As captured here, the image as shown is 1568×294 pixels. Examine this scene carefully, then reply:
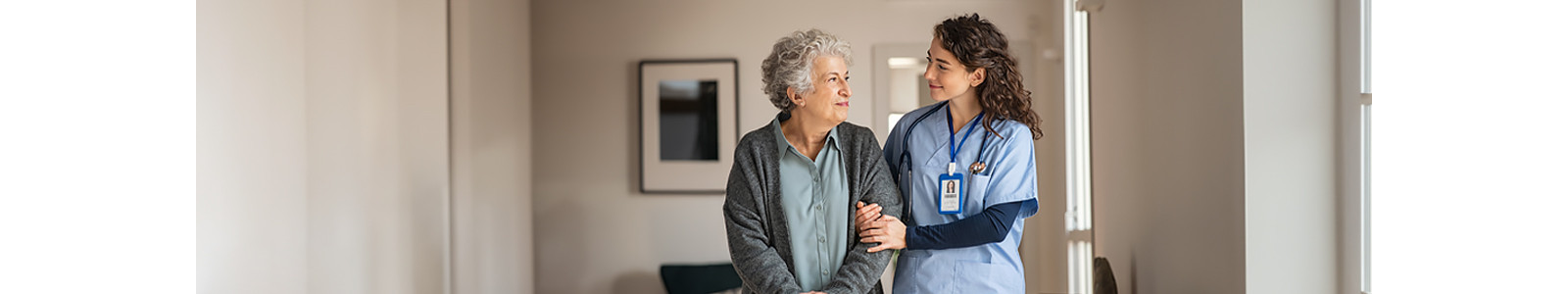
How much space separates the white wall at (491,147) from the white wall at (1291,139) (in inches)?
115

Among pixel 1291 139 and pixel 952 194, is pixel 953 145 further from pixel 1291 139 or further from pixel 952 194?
pixel 1291 139

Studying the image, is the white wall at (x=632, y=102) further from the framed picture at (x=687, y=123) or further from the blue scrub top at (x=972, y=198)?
the blue scrub top at (x=972, y=198)

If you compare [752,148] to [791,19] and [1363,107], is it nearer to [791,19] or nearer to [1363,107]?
[1363,107]

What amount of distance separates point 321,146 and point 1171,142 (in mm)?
2359

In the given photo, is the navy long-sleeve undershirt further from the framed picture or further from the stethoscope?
the framed picture

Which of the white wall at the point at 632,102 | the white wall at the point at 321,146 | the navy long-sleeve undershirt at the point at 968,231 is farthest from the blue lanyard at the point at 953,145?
the white wall at the point at 632,102

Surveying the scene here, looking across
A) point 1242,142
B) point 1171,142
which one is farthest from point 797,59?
point 1171,142

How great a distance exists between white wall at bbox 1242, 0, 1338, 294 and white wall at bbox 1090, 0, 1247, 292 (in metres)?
0.03

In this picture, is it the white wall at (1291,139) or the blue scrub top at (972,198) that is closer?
the white wall at (1291,139)

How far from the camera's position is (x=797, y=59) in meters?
1.97

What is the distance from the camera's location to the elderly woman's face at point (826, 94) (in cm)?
196

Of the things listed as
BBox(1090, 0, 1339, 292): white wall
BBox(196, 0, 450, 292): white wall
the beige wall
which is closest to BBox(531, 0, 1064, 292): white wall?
BBox(196, 0, 450, 292): white wall

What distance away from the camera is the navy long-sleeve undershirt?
1974 millimetres
